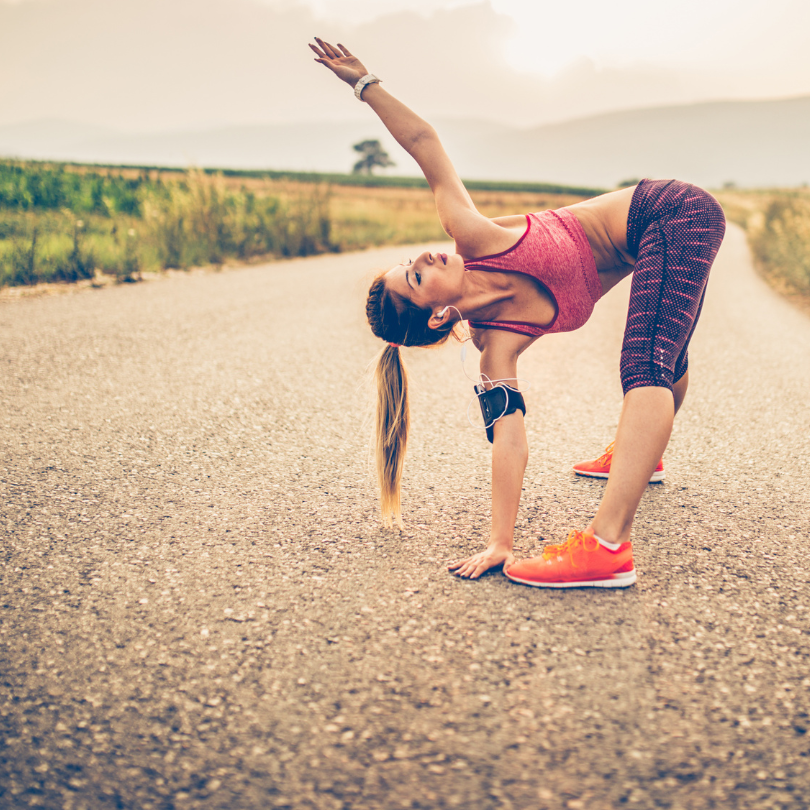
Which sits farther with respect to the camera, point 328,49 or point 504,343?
point 328,49

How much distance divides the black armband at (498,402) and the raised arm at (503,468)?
2 cm

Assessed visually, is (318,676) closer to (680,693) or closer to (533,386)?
(680,693)

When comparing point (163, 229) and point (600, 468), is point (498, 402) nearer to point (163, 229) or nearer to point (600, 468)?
point (600, 468)

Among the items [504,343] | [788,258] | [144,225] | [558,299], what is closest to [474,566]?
[504,343]

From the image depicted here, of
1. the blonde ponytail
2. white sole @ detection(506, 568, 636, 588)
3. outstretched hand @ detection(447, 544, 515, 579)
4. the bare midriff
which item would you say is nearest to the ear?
the blonde ponytail

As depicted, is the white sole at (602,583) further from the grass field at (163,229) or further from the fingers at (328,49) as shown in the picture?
the grass field at (163,229)

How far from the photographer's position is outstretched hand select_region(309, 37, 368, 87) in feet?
7.52

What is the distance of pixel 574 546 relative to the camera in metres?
1.98

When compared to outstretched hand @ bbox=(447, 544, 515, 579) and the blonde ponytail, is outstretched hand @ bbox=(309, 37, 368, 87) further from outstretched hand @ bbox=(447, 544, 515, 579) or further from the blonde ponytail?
outstretched hand @ bbox=(447, 544, 515, 579)

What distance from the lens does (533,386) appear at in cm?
436

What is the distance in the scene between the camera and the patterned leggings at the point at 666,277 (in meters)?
1.97

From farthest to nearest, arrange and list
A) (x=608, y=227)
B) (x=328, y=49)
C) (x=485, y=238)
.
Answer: (x=328, y=49) → (x=608, y=227) → (x=485, y=238)

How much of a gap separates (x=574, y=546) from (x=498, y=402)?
0.51 metres

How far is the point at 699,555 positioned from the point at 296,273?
825 cm
